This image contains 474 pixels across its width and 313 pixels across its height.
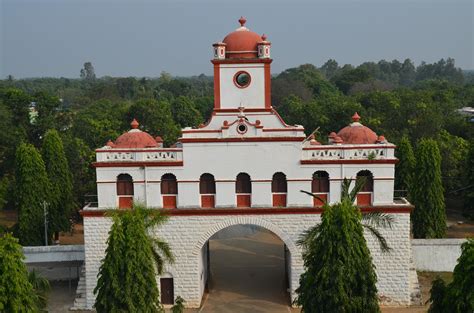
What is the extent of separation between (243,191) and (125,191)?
4312mm

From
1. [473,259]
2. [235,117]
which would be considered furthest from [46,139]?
[473,259]

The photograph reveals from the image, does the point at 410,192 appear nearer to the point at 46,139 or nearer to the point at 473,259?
the point at 473,259

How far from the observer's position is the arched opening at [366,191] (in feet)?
73.0

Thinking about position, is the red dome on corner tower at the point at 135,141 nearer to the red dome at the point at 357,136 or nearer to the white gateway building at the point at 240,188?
the white gateway building at the point at 240,188

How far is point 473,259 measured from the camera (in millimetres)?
14914

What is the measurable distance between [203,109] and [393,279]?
153ft

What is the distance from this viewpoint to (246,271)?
27.4 meters

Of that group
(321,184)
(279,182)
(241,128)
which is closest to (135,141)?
(241,128)

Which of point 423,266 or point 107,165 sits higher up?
point 107,165

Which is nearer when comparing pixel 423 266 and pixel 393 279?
pixel 393 279

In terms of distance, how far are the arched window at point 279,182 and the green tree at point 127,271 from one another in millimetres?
6207

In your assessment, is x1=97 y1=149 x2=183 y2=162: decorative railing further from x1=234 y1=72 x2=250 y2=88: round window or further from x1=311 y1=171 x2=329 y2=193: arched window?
x1=311 y1=171 x2=329 y2=193: arched window

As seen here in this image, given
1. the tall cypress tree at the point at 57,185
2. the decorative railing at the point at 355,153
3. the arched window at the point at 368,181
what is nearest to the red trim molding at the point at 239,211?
the arched window at the point at 368,181

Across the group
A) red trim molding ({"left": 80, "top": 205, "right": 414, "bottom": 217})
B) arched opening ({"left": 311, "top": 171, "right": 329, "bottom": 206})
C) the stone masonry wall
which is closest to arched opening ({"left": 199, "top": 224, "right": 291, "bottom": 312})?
the stone masonry wall
